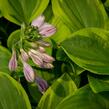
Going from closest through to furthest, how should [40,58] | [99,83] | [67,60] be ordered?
1. [40,58]
2. [99,83]
3. [67,60]

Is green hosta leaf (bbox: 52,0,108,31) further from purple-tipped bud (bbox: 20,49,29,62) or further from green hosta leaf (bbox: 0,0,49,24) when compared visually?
purple-tipped bud (bbox: 20,49,29,62)

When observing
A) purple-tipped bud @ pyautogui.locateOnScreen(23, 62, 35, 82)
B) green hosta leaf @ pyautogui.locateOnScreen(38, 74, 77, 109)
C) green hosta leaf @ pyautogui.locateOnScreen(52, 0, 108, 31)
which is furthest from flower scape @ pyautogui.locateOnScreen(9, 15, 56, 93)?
green hosta leaf @ pyautogui.locateOnScreen(52, 0, 108, 31)

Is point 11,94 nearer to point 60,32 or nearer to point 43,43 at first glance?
point 43,43

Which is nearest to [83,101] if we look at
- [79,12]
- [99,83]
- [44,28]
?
[99,83]

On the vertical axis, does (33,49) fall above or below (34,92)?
above

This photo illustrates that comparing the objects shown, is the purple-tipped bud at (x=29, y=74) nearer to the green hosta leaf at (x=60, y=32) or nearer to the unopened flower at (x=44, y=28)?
the unopened flower at (x=44, y=28)

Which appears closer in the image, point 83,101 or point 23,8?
point 83,101

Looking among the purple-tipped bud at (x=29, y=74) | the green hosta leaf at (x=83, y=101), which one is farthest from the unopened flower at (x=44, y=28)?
the green hosta leaf at (x=83, y=101)
